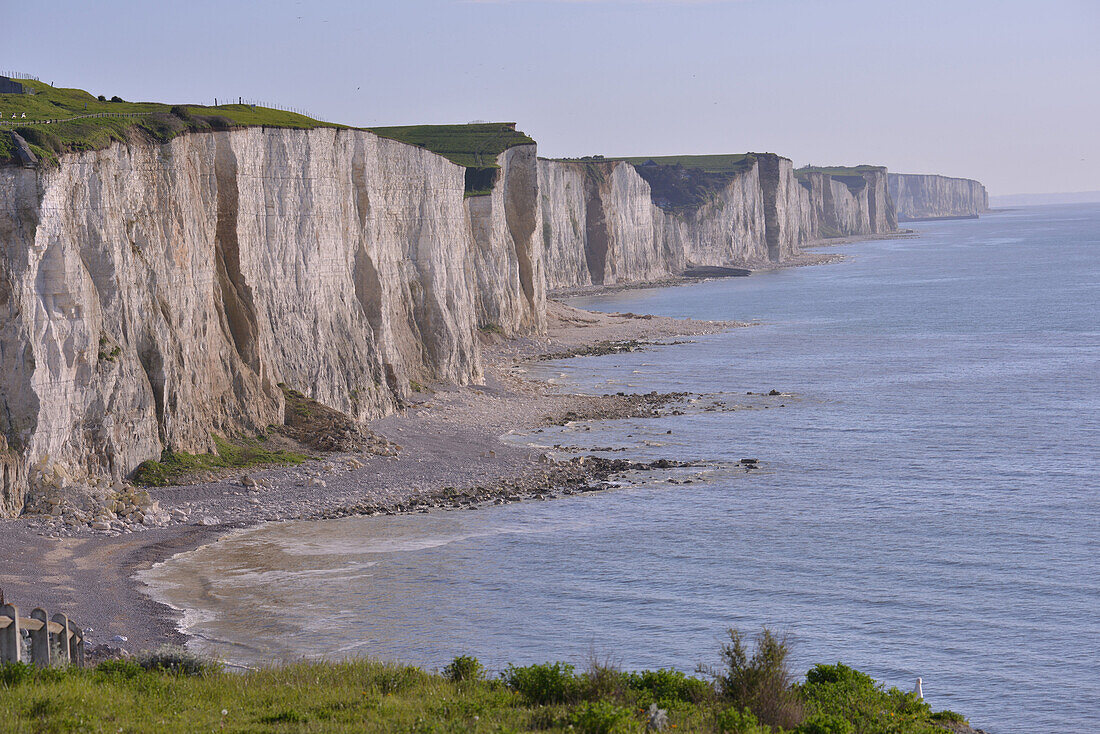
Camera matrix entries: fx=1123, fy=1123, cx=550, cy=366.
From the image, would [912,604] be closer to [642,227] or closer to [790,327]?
[790,327]

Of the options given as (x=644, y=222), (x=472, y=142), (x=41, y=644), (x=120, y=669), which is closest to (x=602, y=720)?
(x=120, y=669)

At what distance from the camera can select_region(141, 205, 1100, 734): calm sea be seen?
23250mm

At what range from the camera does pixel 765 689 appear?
1555cm

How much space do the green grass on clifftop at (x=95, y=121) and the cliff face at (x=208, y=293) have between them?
1.57 ft

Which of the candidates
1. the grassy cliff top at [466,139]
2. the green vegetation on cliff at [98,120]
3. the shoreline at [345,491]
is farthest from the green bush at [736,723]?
the grassy cliff top at [466,139]

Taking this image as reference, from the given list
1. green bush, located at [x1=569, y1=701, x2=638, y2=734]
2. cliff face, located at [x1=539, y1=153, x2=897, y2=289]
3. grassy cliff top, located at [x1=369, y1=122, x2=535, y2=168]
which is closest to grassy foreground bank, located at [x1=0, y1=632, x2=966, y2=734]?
green bush, located at [x1=569, y1=701, x2=638, y2=734]

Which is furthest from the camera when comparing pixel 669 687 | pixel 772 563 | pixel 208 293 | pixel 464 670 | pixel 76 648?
pixel 208 293

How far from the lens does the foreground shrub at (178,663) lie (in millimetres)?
17031

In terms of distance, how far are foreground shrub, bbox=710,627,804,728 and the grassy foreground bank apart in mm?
18

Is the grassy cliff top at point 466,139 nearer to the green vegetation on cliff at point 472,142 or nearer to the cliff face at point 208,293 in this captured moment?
the green vegetation on cliff at point 472,142

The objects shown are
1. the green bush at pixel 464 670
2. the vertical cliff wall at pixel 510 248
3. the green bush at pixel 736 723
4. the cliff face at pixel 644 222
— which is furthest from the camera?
the cliff face at pixel 644 222

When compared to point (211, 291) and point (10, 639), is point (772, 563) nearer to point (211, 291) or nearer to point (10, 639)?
point (10, 639)

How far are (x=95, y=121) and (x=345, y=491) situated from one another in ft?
44.1

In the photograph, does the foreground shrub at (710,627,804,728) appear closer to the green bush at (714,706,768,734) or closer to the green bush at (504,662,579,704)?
the green bush at (714,706,768,734)
